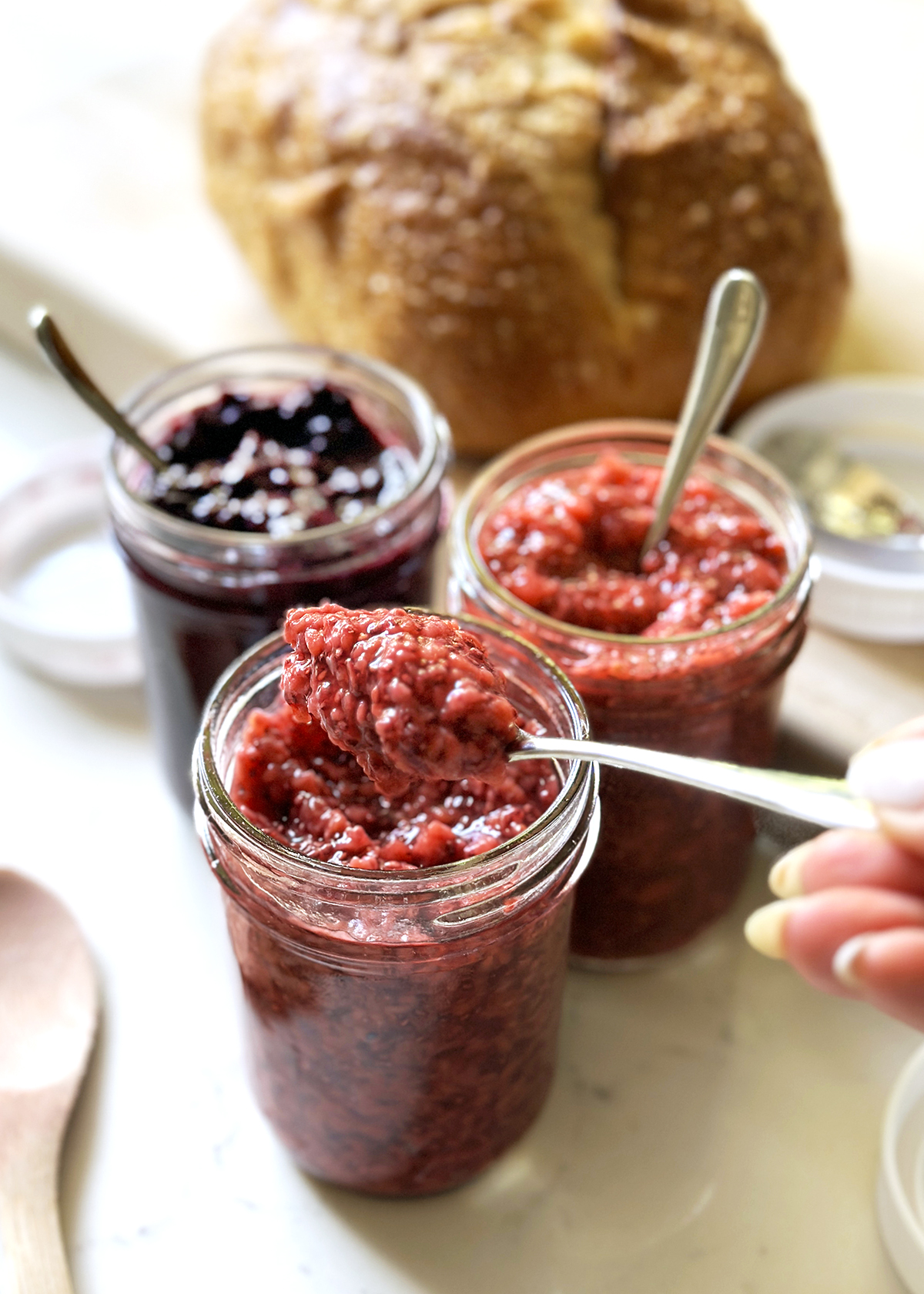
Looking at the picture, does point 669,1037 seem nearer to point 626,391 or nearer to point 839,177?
point 626,391

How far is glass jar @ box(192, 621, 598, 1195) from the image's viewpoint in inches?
34.3

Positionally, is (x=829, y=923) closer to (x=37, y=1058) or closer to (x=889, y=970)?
(x=889, y=970)

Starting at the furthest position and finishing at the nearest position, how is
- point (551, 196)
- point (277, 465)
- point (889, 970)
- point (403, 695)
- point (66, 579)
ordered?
1. point (66, 579)
2. point (551, 196)
3. point (277, 465)
4. point (403, 695)
5. point (889, 970)

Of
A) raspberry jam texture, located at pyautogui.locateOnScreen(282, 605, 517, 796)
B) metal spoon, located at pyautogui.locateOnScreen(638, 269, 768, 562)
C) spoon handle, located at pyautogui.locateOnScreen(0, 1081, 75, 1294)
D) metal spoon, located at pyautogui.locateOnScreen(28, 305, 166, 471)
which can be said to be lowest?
spoon handle, located at pyautogui.locateOnScreen(0, 1081, 75, 1294)

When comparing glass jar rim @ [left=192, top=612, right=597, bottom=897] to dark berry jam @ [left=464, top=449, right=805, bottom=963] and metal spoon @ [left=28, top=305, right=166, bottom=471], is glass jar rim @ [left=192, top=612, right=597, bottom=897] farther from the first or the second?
metal spoon @ [left=28, top=305, right=166, bottom=471]

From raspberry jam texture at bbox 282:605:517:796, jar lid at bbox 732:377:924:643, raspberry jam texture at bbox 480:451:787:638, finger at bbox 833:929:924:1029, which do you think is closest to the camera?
finger at bbox 833:929:924:1029

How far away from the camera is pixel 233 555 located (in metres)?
1.16

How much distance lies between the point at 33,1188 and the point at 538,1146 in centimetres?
42

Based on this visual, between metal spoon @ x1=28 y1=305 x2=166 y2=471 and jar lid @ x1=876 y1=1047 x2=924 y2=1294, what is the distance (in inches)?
34.6

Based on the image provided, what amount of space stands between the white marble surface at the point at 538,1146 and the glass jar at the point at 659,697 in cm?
9

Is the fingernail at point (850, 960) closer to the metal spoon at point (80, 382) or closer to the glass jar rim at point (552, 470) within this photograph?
the glass jar rim at point (552, 470)

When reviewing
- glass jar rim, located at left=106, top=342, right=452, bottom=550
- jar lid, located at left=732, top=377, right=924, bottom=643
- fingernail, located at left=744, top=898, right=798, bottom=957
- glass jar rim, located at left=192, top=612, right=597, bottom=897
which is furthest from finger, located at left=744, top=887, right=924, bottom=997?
jar lid, located at left=732, top=377, right=924, bottom=643

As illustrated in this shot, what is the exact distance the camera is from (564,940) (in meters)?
1.03

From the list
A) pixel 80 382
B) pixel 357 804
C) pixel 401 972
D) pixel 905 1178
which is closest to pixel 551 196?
pixel 80 382
